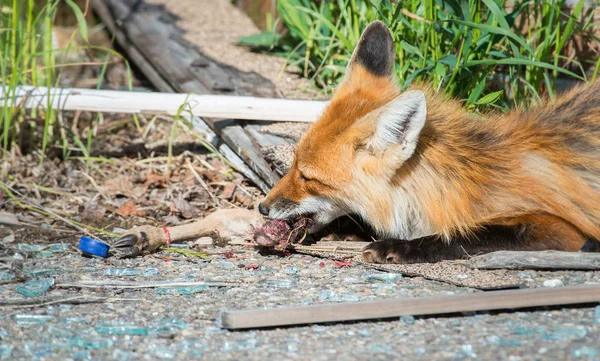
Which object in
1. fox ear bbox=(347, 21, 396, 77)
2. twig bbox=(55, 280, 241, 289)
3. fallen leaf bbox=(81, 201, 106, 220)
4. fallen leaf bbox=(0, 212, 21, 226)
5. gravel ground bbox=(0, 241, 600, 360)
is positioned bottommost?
fallen leaf bbox=(81, 201, 106, 220)

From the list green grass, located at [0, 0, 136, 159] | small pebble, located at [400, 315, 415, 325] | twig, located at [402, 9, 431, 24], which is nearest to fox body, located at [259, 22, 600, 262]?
small pebble, located at [400, 315, 415, 325]

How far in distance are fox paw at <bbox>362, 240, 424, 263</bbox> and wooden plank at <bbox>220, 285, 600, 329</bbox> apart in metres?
0.90

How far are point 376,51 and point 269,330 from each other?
2.08 metres

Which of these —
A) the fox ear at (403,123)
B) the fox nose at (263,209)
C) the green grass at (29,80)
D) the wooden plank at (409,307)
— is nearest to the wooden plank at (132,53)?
the green grass at (29,80)

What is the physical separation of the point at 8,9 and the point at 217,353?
4.37 m

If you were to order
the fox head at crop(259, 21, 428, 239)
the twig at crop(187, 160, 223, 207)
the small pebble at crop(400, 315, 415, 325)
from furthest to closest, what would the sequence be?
1. the twig at crop(187, 160, 223, 207)
2. the fox head at crop(259, 21, 428, 239)
3. the small pebble at crop(400, 315, 415, 325)

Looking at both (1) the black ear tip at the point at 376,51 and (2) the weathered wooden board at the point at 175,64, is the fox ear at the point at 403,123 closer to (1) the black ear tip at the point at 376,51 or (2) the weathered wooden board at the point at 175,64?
(1) the black ear tip at the point at 376,51

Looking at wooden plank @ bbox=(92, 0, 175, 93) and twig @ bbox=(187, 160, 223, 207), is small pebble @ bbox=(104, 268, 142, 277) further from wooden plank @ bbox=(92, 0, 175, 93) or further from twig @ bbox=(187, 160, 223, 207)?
wooden plank @ bbox=(92, 0, 175, 93)

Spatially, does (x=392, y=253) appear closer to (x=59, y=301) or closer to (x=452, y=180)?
(x=452, y=180)

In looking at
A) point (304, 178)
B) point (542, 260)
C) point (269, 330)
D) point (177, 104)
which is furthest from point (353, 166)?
point (177, 104)

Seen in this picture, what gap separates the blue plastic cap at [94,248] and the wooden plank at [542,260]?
6.70ft

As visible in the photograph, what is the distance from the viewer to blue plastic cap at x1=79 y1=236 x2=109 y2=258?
13.6 ft

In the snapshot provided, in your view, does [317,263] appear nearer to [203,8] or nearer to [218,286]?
[218,286]

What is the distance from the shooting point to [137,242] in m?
4.19
